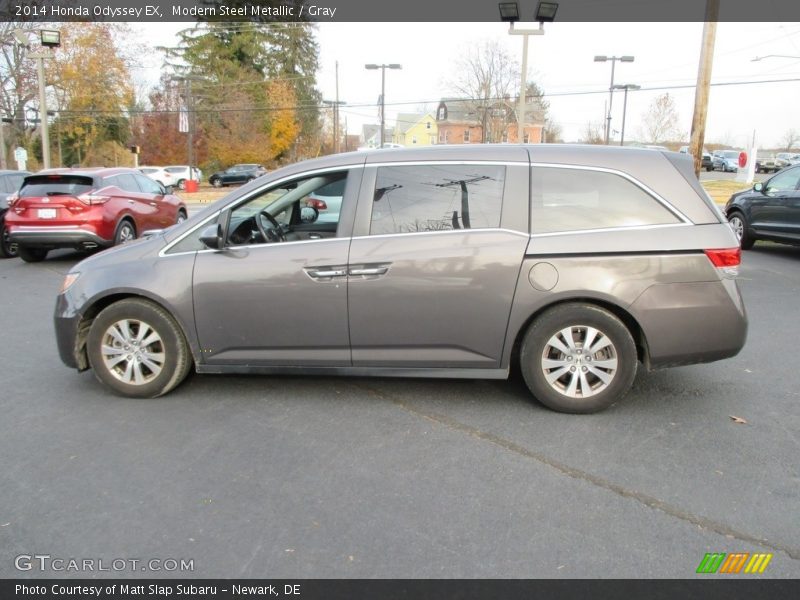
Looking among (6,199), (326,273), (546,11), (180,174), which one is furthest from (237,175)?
(326,273)

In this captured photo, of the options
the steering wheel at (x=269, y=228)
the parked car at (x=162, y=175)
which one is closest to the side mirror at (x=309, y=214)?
the steering wheel at (x=269, y=228)

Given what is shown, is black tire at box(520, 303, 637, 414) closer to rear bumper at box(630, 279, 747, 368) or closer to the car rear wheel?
rear bumper at box(630, 279, 747, 368)

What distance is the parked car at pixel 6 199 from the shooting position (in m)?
11.5

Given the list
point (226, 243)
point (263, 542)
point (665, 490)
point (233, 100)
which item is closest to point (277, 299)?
point (226, 243)

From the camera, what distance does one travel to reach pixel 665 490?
10.5ft

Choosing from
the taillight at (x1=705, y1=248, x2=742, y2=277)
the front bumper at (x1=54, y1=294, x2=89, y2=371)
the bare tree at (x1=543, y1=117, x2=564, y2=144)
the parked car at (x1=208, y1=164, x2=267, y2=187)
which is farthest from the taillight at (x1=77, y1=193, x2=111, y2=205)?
the bare tree at (x1=543, y1=117, x2=564, y2=144)

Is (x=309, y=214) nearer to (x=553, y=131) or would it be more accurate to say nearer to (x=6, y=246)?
(x=6, y=246)

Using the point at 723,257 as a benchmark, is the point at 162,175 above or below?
below

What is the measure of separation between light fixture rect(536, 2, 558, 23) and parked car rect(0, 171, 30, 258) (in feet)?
39.9

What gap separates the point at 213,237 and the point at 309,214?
1378mm

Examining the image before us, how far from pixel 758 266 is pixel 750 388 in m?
6.46

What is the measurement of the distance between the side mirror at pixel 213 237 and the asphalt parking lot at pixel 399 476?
1126mm

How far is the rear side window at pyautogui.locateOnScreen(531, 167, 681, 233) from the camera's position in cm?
412

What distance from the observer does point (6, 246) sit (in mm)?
11578
